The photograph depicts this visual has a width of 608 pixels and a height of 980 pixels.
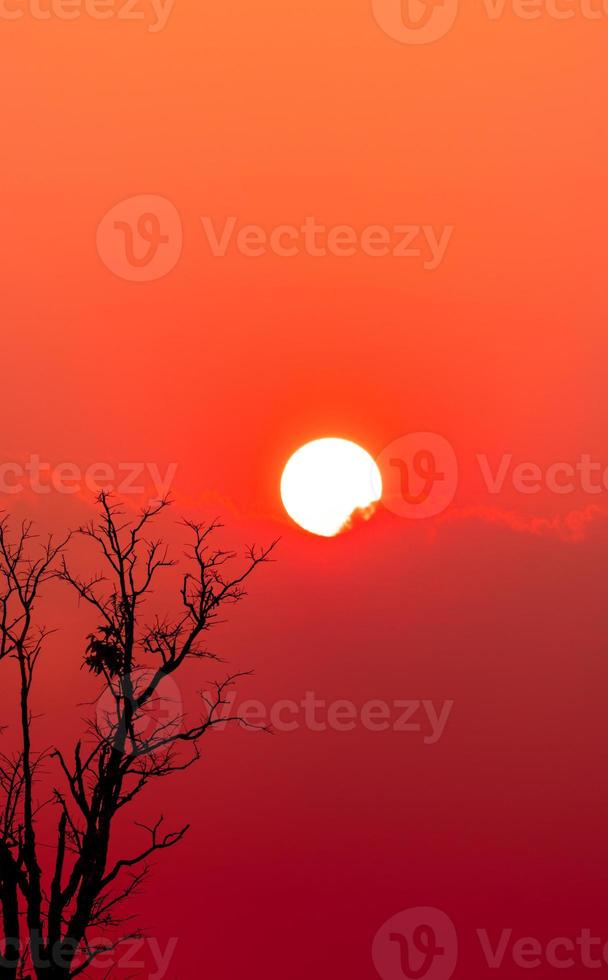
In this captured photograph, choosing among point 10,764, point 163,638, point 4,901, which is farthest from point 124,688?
point 4,901

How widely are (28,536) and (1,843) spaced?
494 centimetres

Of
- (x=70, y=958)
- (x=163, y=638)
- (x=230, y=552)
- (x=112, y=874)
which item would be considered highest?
(x=230, y=552)

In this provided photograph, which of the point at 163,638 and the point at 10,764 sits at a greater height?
the point at 163,638

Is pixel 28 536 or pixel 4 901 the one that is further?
pixel 28 536

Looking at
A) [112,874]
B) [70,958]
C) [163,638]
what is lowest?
[70,958]

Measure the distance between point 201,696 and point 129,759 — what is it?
5.03 ft

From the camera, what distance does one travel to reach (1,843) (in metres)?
16.2

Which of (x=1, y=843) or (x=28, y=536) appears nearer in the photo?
(x=1, y=843)

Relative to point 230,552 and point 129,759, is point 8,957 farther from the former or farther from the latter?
point 230,552

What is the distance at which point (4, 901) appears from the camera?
16.3m

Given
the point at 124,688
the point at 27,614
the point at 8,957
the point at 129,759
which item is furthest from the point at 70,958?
the point at 27,614

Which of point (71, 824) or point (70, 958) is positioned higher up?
point (71, 824)

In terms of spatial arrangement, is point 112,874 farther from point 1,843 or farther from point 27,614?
point 27,614

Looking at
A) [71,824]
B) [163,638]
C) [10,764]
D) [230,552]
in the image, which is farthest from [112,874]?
[230,552]
